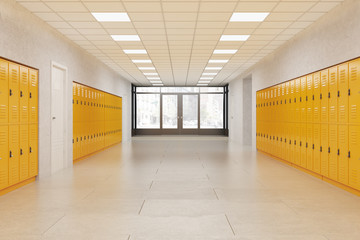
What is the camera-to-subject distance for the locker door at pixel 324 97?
19.1 feet

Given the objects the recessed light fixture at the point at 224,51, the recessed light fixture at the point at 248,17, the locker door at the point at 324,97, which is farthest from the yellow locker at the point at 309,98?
the recessed light fixture at the point at 224,51

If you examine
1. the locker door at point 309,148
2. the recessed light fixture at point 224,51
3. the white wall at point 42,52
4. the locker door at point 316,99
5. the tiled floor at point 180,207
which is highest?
the recessed light fixture at point 224,51

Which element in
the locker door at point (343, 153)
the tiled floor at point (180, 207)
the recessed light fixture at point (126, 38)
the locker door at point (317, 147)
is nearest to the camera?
the tiled floor at point (180, 207)

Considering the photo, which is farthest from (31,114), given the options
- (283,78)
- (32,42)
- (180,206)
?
(283,78)

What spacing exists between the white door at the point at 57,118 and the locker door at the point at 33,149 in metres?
0.82

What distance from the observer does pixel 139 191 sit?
500 cm

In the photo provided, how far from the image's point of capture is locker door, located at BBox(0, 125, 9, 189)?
475cm

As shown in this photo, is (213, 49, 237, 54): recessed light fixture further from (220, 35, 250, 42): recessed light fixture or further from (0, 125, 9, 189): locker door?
(0, 125, 9, 189): locker door

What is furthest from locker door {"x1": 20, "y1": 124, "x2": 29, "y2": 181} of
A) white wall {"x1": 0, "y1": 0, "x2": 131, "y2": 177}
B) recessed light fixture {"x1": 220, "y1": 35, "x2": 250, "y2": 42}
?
recessed light fixture {"x1": 220, "y1": 35, "x2": 250, "y2": 42}

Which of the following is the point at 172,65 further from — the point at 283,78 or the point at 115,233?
the point at 115,233

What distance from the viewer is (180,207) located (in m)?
4.11

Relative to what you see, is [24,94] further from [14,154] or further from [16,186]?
[16,186]

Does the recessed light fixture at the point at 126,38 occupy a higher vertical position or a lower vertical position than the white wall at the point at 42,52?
higher

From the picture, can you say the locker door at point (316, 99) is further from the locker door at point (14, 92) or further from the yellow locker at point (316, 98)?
the locker door at point (14, 92)
